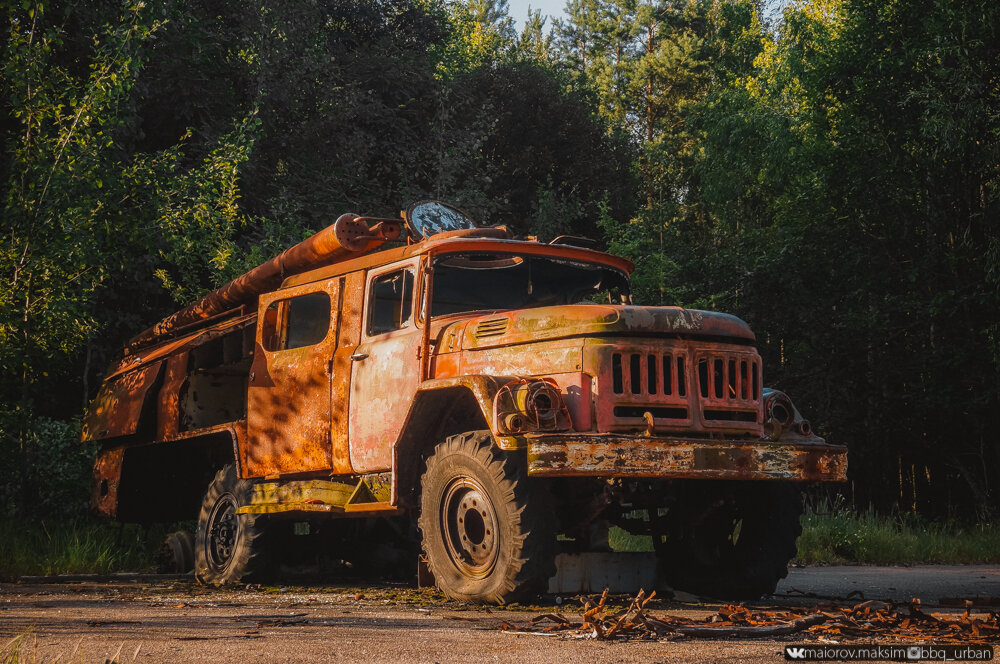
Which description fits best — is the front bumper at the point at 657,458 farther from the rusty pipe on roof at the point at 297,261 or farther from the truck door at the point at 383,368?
the rusty pipe on roof at the point at 297,261

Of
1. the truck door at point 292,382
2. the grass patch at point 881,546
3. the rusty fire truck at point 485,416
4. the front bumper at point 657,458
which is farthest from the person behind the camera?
the grass patch at point 881,546

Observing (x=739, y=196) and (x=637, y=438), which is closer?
(x=637, y=438)

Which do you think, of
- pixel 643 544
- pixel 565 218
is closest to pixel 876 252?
pixel 565 218

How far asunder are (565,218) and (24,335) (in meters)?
16.4

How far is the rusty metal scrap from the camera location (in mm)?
5723

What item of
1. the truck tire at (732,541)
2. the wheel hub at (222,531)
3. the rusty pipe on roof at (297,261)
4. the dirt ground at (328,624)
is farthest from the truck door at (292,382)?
the truck tire at (732,541)

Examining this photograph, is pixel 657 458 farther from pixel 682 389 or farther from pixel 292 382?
pixel 292 382

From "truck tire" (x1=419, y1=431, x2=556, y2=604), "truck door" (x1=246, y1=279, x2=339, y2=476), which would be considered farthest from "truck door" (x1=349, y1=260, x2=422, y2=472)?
"truck tire" (x1=419, y1=431, x2=556, y2=604)

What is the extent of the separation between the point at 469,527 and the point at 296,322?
3266mm

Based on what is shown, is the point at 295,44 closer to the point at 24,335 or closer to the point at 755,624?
the point at 24,335

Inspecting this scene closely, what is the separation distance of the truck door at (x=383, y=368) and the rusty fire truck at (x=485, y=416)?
2 centimetres

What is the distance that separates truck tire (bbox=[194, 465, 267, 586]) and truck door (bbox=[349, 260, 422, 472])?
172cm

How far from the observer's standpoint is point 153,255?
14.9 metres

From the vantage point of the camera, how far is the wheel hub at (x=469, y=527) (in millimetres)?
7527
